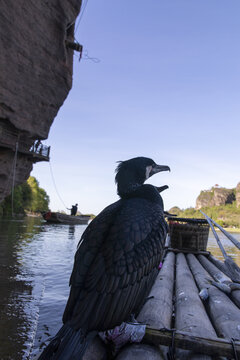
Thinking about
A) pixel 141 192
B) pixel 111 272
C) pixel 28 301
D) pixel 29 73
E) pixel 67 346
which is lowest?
pixel 28 301

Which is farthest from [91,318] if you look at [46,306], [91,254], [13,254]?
[13,254]

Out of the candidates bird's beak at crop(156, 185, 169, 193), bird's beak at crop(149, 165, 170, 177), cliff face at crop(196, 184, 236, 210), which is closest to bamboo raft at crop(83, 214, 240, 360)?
bird's beak at crop(156, 185, 169, 193)

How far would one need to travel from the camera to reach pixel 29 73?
1426 centimetres

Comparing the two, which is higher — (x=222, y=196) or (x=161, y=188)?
(x=222, y=196)

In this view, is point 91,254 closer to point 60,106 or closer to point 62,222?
point 60,106

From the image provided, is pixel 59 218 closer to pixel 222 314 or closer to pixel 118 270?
pixel 222 314

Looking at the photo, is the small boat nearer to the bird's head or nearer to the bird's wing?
the bird's head

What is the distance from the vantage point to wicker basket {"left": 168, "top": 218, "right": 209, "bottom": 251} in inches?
282

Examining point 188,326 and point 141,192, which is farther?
point 141,192

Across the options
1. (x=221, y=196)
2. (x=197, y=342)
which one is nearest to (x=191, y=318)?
(x=197, y=342)

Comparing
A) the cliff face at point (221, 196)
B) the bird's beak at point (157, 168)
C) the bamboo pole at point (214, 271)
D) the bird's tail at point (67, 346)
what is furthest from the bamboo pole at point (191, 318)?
the cliff face at point (221, 196)

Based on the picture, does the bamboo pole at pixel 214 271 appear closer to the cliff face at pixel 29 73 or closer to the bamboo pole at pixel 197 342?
the bamboo pole at pixel 197 342

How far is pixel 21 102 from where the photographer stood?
14.0 meters

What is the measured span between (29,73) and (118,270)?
15486mm
